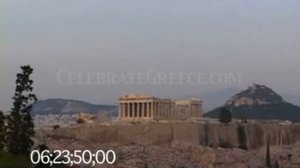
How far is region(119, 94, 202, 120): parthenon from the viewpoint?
7168 millimetres

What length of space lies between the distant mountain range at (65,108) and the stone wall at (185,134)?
1.10 feet

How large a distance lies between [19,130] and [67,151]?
474mm

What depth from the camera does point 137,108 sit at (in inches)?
306

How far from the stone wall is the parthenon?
0.14 metres

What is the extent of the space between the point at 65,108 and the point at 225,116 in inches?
96.5

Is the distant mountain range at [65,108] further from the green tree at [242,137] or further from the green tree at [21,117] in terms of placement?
the green tree at [242,137]

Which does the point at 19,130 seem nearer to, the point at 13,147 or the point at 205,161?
the point at 13,147

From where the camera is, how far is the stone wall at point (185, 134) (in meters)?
7.79

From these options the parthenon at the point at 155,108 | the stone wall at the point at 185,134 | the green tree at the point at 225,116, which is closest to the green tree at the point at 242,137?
the stone wall at the point at 185,134

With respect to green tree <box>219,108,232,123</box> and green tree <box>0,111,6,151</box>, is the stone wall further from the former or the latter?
green tree <box>0,111,6,151</box>

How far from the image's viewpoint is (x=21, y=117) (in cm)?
640

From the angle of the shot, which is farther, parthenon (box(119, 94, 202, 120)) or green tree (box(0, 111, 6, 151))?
parthenon (box(119, 94, 202, 120))

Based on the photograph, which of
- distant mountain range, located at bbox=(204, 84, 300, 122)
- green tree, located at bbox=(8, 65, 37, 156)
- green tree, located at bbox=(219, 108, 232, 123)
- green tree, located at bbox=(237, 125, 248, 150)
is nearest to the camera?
green tree, located at bbox=(8, 65, 37, 156)

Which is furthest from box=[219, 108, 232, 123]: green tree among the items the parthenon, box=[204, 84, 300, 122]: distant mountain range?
the parthenon
